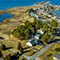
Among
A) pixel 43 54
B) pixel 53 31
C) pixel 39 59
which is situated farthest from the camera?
pixel 53 31

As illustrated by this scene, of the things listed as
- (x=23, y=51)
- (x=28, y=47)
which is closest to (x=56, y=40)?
(x=28, y=47)

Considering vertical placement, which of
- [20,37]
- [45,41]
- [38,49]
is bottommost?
[38,49]

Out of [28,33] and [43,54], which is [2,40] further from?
[43,54]

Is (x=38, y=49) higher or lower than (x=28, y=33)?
lower

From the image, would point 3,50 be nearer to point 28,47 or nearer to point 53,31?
point 28,47

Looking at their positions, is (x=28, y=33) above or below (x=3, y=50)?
above

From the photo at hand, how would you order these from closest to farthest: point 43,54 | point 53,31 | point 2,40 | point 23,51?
point 43,54, point 23,51, point 2,40, point 53,31

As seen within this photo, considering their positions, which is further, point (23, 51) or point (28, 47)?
point (28, 47)

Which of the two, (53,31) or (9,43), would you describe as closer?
(9,43)

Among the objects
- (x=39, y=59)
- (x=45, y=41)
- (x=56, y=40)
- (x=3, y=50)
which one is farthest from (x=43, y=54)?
(x=3, y=50)
